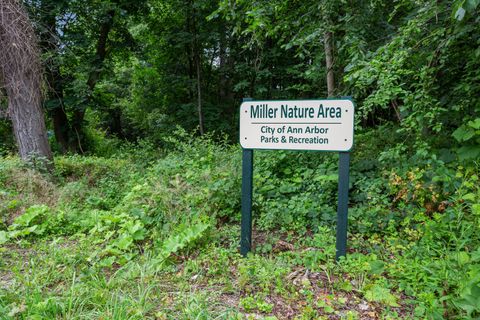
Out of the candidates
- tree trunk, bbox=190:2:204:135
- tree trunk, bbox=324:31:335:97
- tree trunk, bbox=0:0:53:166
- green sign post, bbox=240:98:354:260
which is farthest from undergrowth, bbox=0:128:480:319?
tree trunk, bbox=190:2:204:135

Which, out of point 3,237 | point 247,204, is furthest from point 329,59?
point 3,237

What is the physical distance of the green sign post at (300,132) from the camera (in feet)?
8.43

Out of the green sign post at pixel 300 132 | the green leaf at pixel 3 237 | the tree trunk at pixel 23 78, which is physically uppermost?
the tree trunk at pixel 23 78

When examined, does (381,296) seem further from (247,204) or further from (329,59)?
(329,59)

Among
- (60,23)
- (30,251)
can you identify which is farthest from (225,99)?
(30,251)

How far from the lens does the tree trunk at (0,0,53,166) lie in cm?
527

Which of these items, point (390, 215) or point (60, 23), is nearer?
point (390, 215)

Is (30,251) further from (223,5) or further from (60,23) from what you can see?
(60,23)

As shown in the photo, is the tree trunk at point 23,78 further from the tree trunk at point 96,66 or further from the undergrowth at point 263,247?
the tree trunk at point 96,66

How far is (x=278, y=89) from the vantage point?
11.8 metres

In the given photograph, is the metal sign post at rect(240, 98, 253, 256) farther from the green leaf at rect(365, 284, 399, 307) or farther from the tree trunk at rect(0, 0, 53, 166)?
the tree trunk at rect(0, 0, 53, 166)

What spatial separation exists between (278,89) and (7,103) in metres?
8.39

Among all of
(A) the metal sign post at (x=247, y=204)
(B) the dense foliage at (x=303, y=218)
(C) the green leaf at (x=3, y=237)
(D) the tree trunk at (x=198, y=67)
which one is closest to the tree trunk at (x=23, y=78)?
(B) the dense foliage at (x=303, y=218)

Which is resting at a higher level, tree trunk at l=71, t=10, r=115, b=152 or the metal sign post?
tree trunk at l=71, t=10, r=115, b=152
